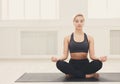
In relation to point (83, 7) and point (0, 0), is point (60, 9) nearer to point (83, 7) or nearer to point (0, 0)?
point (83, 7)

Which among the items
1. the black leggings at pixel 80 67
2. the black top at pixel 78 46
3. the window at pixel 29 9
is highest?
the window at pixel 29 9

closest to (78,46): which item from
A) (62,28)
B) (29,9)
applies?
(62,28)

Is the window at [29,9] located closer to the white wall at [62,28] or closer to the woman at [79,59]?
the white wall at [62,28]

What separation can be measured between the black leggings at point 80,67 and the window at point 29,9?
229cm

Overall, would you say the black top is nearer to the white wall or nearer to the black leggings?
the black leggings

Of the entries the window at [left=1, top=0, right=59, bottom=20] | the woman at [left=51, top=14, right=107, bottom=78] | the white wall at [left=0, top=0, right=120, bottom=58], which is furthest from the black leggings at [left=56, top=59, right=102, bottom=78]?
the window at [left=1, top=0, right=59, bottom=20]

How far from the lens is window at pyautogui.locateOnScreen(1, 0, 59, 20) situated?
438cm

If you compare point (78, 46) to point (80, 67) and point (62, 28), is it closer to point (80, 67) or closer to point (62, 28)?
point (80, 67)

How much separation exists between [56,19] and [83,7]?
0.43 metres

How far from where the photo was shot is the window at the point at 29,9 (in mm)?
4379

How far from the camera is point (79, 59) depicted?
2.18m

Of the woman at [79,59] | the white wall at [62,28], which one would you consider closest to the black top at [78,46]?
the woman at [79,59]

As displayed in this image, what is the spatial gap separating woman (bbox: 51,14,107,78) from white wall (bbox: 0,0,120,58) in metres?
2.10

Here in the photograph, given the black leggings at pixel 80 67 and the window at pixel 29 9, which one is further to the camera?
the window at pixel 29 9
